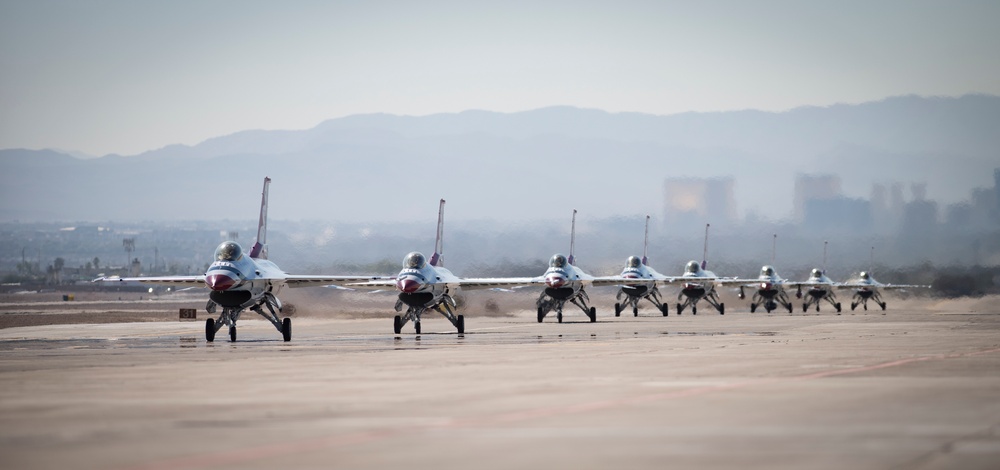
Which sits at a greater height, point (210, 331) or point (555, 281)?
point (555, 281)

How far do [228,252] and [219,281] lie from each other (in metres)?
1.50

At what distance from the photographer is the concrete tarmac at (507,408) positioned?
13.8 meters

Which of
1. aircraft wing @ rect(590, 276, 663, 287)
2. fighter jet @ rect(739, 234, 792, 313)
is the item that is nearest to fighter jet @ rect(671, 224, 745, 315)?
fighter jet @ rect(739, 234, 792, 313)

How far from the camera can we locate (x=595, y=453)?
13906mm

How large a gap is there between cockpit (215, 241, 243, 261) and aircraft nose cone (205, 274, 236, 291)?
103 cm

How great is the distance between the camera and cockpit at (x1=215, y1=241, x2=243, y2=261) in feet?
150

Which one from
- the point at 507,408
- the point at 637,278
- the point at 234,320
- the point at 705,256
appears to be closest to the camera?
the point at 507,408

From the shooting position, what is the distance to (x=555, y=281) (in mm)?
69875

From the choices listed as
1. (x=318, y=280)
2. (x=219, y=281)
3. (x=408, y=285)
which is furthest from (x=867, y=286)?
(x=219, y=281)

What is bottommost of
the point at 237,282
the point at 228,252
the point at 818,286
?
the point at 237,282

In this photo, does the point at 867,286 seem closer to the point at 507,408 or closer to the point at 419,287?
the point at 419,287

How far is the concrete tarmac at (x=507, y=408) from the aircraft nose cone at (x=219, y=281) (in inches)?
298

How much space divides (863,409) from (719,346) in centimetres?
2070

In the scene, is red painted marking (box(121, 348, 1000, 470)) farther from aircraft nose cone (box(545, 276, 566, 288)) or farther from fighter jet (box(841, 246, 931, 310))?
fighter jet (box(841, 246, 931, 310))
